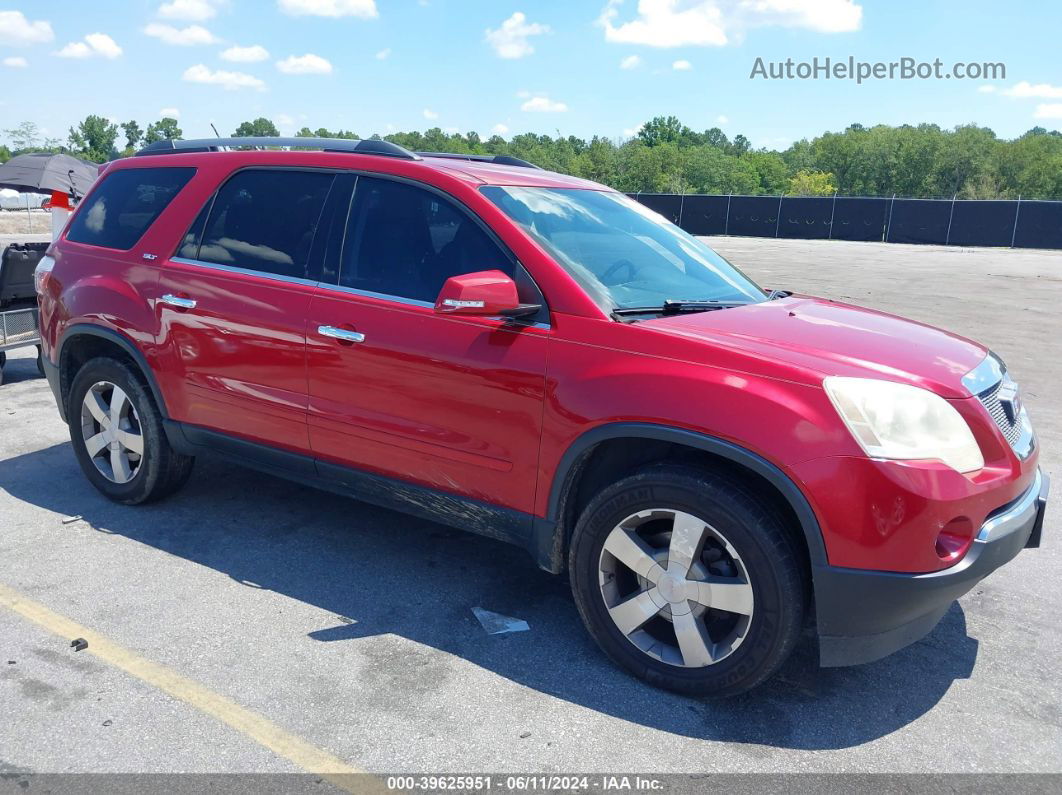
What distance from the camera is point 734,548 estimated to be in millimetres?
2898

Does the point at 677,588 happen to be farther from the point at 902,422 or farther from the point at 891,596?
the point at 902,422

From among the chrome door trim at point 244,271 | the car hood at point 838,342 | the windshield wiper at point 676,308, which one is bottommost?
the car hood at point 838,342

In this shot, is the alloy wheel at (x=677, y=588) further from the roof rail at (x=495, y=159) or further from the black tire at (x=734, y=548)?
the roof rail at (x=495, y=159)

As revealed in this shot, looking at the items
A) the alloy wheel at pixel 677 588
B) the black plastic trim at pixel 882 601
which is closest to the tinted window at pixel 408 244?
the alloy wheel at pixel 677 588

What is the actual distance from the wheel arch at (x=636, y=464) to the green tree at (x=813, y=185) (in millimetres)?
107828

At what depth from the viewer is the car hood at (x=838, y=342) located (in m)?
2.89

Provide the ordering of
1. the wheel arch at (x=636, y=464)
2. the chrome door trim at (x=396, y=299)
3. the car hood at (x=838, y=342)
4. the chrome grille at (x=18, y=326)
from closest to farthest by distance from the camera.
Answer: the wheel arch at (x=636, y=464) < the car hood at (x=838, y=342) < the chrome door trim at (x=396, y=299) < the chrome grille at (x=18, y=326)

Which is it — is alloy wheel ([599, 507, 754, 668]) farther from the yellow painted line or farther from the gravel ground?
the yellow painted line

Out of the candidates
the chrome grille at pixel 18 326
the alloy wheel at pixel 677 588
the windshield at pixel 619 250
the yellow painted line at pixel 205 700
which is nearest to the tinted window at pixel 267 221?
the windshield at pixel 619 250

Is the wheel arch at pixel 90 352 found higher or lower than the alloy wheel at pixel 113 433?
higher

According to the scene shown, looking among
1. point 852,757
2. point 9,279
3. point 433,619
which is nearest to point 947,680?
point 852,757

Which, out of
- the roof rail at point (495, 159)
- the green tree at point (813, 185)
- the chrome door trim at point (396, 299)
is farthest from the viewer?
the green tree at point (813, 185)

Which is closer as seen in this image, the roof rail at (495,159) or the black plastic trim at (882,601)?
the black plastic trim at (882,601)

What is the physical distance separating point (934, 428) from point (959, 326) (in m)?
10.6
